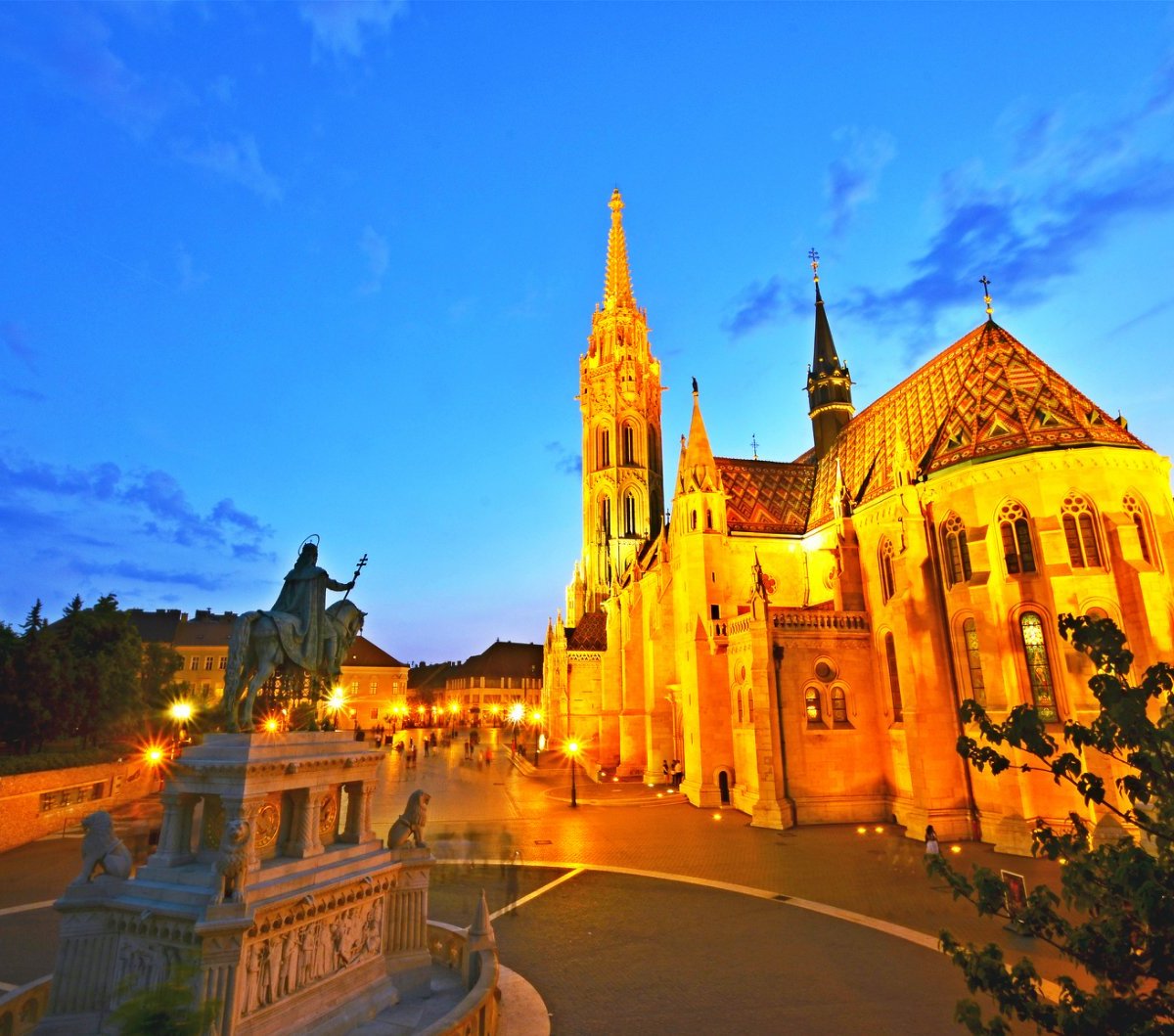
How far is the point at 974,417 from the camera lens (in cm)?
2636

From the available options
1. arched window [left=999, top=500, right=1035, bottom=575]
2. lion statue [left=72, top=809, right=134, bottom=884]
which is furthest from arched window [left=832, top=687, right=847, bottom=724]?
lion statue [left=72, top=809, right=134, bottom=884]

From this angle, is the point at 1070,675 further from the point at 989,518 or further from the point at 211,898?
the point at 211,898

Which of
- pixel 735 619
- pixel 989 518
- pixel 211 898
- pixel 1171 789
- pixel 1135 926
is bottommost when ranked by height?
pixel 211 898

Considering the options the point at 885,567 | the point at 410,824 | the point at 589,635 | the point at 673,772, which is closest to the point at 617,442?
the point at 589,635

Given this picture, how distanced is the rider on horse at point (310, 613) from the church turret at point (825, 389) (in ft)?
119

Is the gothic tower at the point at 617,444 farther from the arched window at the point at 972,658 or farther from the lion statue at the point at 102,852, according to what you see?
the lion statue at the point at 102,852

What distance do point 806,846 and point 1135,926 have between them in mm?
19357

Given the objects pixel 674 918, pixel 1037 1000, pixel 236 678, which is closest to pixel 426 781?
pixel 674 918

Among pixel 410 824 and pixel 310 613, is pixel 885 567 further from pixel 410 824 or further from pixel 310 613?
pixel 310 613

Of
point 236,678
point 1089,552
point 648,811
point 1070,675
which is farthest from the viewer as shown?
point 648,811

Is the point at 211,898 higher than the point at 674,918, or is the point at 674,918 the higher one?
the point at 211,898

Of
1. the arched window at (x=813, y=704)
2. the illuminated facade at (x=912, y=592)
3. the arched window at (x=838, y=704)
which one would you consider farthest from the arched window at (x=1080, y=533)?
the arched window at (x=813, y=704)

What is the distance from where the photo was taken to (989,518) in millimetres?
24031

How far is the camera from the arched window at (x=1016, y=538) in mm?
23234
